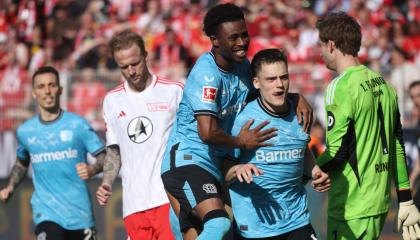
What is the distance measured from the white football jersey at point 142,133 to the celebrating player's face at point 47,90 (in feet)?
4.81

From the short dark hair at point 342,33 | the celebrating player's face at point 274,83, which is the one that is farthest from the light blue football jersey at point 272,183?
the short dark hair at point 342,33

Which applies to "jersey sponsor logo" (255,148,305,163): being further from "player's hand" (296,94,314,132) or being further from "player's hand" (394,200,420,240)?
"player's hand" (394,200,420,240)

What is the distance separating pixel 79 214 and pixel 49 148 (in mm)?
826

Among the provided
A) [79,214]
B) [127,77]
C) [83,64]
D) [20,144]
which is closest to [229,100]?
[127,77]

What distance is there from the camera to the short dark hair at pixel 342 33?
7020mm

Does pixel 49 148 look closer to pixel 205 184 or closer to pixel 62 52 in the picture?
pixel 205 184

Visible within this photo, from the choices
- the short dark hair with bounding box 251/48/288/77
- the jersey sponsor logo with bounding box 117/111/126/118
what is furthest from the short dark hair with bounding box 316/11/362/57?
the jersey sponsor logo with bounding box 117/111/126/118

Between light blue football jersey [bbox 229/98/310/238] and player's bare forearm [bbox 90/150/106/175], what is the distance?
2.44 meters

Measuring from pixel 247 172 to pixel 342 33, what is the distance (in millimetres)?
1438

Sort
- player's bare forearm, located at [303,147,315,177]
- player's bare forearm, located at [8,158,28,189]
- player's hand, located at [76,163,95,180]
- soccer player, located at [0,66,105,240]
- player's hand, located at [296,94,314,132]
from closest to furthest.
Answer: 1. player's hand, located at [296,94,314,132]
2. player's bare forearm, located at [303,147,315,177]
3. player's hand, located at [76,163,95,180]
4. soccer player, located at [0,66,105,240]
5. player's bare forearm, located at [8,158,28,189]

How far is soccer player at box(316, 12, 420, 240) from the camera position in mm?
6871

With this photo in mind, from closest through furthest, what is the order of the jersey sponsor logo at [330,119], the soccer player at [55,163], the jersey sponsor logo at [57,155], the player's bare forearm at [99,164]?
1. the jersey sponsor logo at [330,119]
2. the player's bare forearm at [99,164]
3. the soccer player at [55,163]
4. the jersey sponsor logo at [57,155]

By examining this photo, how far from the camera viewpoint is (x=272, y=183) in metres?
6.95

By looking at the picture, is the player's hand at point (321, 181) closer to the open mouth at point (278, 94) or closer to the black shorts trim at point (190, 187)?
the open mouth at point (278, 94)
